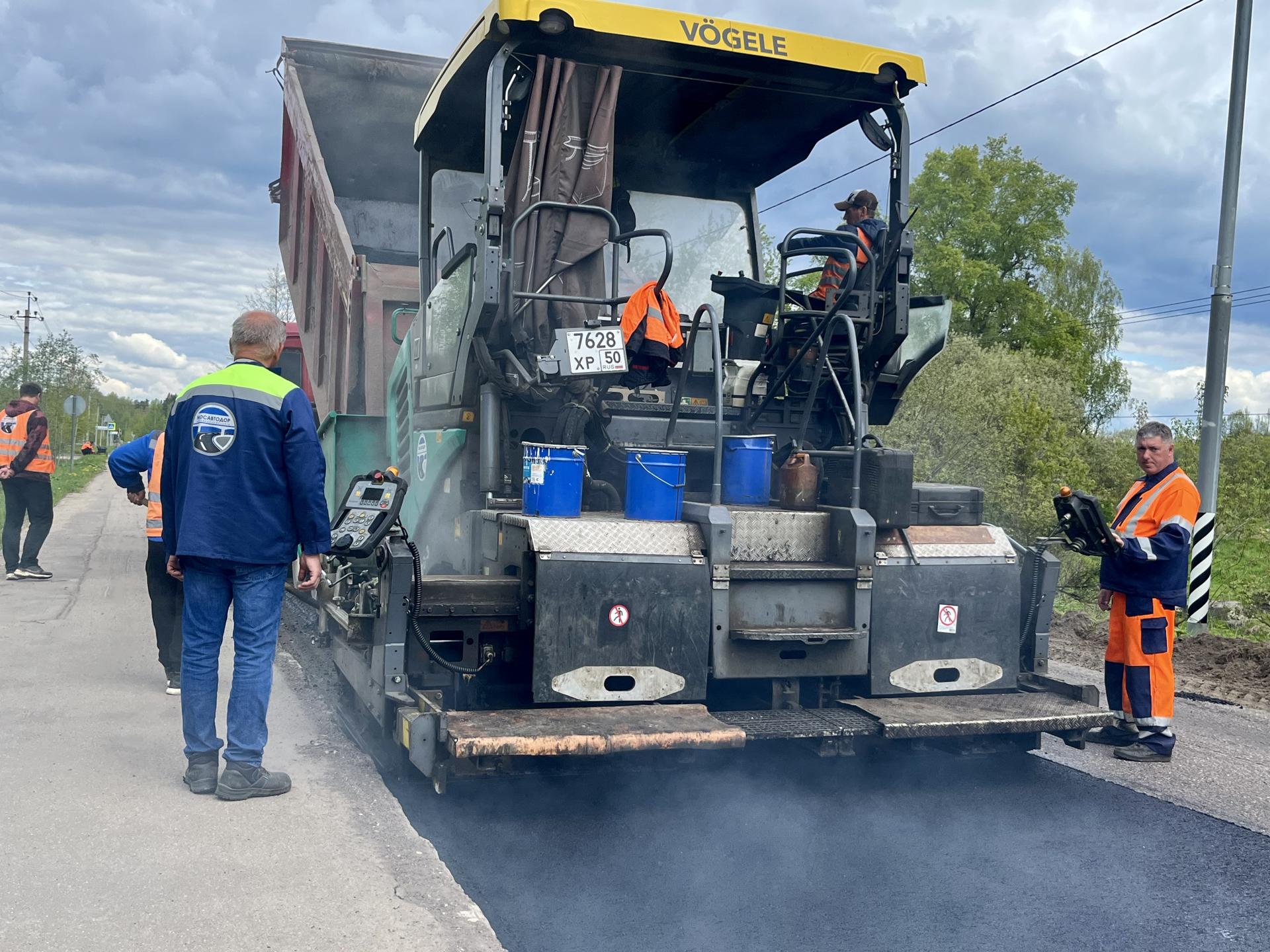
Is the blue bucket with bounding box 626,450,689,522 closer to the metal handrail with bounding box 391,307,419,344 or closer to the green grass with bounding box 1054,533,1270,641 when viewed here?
the metal handrail with bounding box 391,307,419,344

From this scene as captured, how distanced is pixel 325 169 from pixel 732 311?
4.52 m

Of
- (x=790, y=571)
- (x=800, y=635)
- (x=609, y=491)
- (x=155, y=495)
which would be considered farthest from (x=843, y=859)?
(x=155, y=495)

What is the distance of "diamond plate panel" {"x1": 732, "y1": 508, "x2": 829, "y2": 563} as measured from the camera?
14.7ft

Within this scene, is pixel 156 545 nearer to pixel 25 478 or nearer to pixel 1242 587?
pixel 25 478

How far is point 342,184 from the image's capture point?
9320mm

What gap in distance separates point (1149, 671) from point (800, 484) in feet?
6.57

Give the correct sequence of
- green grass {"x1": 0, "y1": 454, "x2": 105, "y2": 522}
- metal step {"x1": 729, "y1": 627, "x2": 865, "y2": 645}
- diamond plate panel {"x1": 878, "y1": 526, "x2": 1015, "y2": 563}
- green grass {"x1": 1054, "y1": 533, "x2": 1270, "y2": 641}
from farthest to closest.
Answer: green grass {"x1": 0, "y1": 454, "x2": 105, "y2": 522} → green grass {"x1": 1054, "y1": 533, "x2": 1270, "y2": 641} → diamond plate panel {"x1": 878, "y1": 526, "x2": 1015, "y2": 563} → metal step {"x1": 729, "y1": 627, "x2": 865, "y2": 645}

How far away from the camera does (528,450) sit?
4340 millimetres

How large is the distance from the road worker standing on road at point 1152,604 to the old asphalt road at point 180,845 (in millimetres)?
3430

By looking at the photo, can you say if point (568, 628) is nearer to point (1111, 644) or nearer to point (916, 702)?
point (916, 702)

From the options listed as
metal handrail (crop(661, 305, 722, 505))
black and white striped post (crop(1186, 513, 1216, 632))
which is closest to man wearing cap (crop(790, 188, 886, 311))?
metal handrail (crop(661, 305, 722, 505))

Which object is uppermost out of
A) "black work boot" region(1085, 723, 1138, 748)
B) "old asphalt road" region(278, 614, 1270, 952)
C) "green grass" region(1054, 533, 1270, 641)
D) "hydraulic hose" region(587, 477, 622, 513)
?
"hydraulic hose" region(587, 477, 622, 513)

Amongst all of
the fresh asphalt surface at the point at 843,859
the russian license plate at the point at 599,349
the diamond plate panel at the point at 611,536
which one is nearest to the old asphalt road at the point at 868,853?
the fresh asphalt surface at the point at 843,859

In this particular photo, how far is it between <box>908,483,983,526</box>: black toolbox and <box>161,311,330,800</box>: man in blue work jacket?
2332 mm
